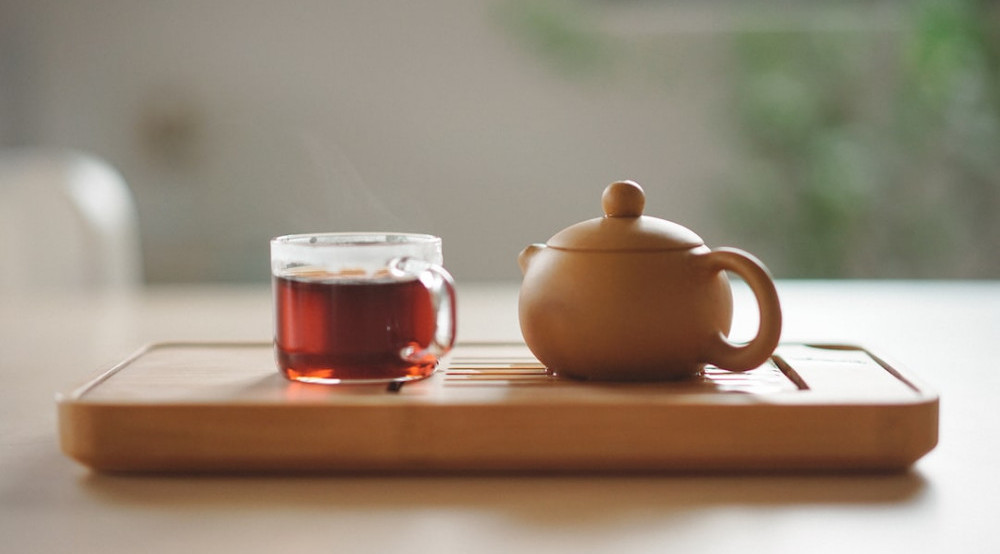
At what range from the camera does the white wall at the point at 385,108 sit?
398 cm

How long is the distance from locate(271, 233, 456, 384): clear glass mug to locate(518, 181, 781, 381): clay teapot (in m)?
0.07

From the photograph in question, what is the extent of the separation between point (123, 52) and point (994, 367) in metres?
3.71

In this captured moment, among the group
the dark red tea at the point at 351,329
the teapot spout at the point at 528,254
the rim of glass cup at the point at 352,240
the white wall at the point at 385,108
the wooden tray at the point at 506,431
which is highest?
the white wall at the point at 385,108

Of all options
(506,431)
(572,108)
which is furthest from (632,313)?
(572,108)

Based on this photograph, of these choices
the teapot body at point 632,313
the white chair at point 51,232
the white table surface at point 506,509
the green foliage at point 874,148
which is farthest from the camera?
the green foliage at point 874,148

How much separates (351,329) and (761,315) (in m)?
0.28

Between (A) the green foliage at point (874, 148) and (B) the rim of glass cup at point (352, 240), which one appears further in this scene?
(A) the green foliage at point (874, 148)

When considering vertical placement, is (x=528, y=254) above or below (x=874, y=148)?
below

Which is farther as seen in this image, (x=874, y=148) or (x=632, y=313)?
(x=874, y=148)

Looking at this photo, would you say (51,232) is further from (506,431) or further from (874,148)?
(874,148)

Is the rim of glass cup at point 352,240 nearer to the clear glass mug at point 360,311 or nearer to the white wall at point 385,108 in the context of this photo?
the clear glass mug at point 360,311

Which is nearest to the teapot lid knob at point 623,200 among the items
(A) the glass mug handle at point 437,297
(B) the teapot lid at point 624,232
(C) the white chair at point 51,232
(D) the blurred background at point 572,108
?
(B) the teapot lid at point 624,232

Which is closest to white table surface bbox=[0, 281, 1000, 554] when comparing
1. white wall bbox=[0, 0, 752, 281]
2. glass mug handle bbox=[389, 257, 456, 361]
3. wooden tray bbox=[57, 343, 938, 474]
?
wooden tray bbox=[57, 343, 938, 474]

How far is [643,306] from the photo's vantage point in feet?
2.26
